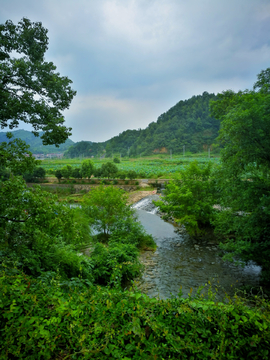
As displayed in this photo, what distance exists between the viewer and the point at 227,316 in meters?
2.58

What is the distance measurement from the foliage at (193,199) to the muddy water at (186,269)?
1.43 meters

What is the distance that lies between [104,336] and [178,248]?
36.3ft

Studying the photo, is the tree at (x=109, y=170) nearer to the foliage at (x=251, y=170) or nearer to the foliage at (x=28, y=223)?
the foliage at (x=251, y=170)

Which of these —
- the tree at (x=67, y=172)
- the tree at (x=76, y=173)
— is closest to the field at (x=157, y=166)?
the tree at (x=67, y=172)

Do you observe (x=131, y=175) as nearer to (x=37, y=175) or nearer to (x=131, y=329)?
(x=37, y=175)

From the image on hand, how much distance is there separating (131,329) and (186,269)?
27.6ft

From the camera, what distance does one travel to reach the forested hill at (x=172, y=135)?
76.0 metres

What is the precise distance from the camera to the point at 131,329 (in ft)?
7.98

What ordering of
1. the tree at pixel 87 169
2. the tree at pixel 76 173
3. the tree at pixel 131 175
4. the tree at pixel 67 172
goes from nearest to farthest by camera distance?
the tree at pixel 131 175 → the tree at pixel 87 169 → the tree at pixel 67 172 → the tree at pixel 76 173

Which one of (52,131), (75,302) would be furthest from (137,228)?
(75,302)

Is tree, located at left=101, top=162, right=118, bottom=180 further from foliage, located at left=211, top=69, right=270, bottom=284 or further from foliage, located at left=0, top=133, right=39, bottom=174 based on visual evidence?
foliage, located at left=0, top=133, right=39, bottom=174

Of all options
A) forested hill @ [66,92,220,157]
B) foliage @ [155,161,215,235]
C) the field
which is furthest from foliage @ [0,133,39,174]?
forested hill @ [66,92,220,157]

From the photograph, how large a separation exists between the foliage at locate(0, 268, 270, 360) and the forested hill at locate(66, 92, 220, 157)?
244ft

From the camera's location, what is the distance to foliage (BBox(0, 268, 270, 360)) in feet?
7.45
